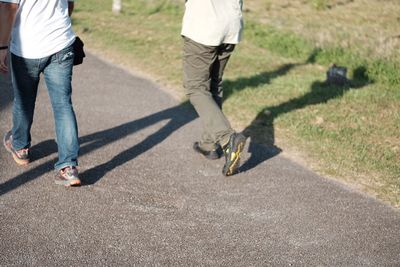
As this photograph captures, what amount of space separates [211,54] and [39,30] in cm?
152

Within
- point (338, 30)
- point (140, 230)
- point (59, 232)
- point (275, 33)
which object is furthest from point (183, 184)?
point (338, 30)

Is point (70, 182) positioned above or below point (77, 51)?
below

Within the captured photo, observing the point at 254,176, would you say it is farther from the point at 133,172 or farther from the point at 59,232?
the point at 59,232

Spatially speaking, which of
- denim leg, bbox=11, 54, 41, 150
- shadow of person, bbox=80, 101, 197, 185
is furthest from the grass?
denim leg, bbox=11, 54, 41, 150

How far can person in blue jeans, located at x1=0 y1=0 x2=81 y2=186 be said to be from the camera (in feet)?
13.7

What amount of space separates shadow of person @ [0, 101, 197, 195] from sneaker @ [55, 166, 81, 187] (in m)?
0.17

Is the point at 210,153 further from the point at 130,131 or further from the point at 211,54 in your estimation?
the point at 130,131

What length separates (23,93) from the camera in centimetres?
459

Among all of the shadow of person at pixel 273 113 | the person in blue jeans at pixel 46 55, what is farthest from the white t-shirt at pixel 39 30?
the shadow of person at pixel 273 113

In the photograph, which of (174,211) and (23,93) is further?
(23,93)

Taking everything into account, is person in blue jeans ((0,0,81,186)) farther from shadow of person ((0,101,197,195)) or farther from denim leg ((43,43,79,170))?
shadow of person ((0,101,197,195))

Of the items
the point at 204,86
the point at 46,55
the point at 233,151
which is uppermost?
the point at 46,55

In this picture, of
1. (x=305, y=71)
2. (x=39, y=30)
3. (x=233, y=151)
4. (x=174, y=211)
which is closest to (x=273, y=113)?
(x=233, y=151)

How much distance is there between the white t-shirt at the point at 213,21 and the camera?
193 inches
